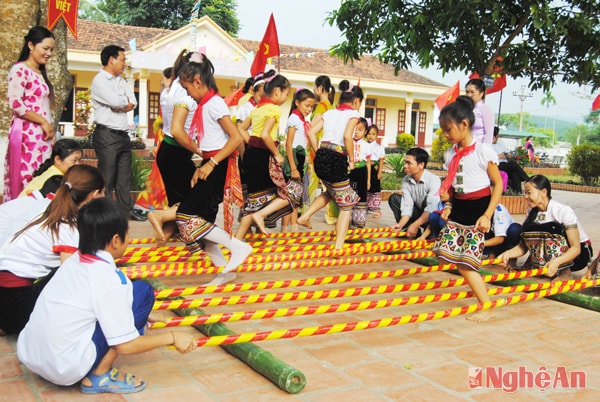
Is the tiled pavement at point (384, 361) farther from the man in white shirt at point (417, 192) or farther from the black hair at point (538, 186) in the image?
the man in white shirt at point (417, 192)

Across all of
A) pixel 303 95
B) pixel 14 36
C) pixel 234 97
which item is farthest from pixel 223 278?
pixel 234 97

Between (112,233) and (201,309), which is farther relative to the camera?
(201,309)

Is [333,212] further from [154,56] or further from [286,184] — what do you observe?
[154,56]

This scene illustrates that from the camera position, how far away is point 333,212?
768 cm

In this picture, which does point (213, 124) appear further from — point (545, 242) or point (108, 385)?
point (545, 242)

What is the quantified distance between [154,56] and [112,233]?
2267cm

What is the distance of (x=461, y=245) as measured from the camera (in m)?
4.05

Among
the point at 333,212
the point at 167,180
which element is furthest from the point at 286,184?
the point at 333,212

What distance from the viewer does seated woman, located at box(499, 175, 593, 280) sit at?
484cm

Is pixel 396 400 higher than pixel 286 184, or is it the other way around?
pixel 286 184

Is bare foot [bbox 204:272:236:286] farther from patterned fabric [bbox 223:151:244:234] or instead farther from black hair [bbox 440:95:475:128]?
black hair [bbox 440:95:475:128]

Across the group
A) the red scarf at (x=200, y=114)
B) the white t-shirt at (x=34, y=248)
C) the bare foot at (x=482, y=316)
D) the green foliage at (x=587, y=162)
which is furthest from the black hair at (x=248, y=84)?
the green foliage at (x=587, y=162)

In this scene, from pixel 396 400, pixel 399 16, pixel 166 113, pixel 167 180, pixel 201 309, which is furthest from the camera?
pixel 399 16

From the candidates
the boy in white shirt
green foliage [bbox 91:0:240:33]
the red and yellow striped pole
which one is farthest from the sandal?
green foliage [bbox 91:0:240:33]
